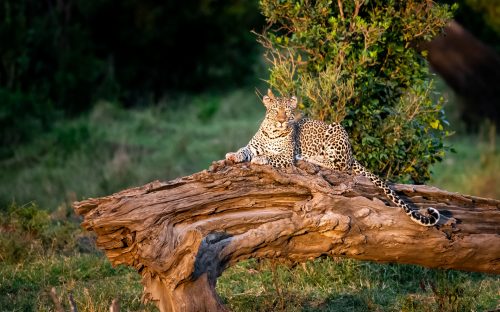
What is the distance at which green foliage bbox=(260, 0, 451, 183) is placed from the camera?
7.98 m

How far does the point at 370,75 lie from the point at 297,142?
113 cm

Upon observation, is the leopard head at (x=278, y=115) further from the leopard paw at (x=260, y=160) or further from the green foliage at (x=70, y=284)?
the green foliage at (x=70, y=284)

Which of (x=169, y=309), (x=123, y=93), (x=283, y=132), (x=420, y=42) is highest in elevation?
A: (x=420, y=42)

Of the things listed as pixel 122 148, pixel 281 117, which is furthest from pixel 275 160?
pixel 122 148

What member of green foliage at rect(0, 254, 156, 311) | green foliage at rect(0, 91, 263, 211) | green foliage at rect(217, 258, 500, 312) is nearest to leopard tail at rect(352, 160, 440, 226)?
green foliage at rect(217, 258, 500, 312)

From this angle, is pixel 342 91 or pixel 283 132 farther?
pixel 342 91

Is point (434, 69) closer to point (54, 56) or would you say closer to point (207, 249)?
point (54, 56)

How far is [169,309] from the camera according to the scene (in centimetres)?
594

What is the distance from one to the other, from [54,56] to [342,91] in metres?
10.4

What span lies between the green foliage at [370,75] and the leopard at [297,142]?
23.6 inches

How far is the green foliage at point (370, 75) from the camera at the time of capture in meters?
7.98

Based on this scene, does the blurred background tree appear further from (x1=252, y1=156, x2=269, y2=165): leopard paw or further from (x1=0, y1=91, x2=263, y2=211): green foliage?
(x1=252, y1=156, x2=269, y2=165): leopard paw

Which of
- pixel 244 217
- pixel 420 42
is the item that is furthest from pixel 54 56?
pixel 244 217

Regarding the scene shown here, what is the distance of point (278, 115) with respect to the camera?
23.8 feet
